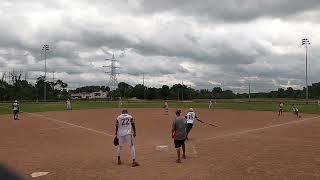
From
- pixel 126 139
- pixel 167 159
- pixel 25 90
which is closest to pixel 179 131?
pixel 167 159

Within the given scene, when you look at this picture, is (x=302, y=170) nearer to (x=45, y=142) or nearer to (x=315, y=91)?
(x=45, y=142)

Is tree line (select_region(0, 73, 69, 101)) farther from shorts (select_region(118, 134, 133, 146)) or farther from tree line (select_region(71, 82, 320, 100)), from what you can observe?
shorts (select_region(118, 134, 133, 146))

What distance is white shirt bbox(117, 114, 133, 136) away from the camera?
13055 millimetres

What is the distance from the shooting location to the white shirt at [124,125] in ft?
42.8

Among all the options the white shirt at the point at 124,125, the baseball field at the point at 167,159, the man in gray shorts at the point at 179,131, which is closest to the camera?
the baseball field at the point at 167,159

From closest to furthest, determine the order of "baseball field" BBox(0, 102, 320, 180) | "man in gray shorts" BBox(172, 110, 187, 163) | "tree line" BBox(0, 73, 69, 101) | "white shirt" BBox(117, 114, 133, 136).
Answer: "baseball field" BBox(0, 102, 320, 180)
"white shirt" BBox(117, 114, 133, 136)
"man in gray shorts" BBox(172, 110, 187, 163)
"tree line" BBox(0, 73, 69, 101)

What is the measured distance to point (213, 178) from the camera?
10.8 meters

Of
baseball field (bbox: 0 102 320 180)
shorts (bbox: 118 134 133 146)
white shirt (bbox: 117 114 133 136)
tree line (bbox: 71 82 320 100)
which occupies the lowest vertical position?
baseball field (bbox: 0 102 320 180)

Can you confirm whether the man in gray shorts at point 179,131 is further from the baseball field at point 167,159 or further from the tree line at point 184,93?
the tree line at point 184,93

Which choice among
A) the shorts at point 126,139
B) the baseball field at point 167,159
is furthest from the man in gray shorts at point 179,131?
the shorts at point 126,139

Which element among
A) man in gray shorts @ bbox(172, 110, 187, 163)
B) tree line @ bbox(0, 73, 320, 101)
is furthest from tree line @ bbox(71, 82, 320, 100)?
man in gray shorts @ bbox(172, 110, 187, 163)

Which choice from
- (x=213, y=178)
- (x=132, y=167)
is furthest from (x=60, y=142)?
(x=213, y=178)

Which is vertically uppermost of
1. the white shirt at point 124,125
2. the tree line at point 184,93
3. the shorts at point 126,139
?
the tree line at point 184,93

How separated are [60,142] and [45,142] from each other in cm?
66
